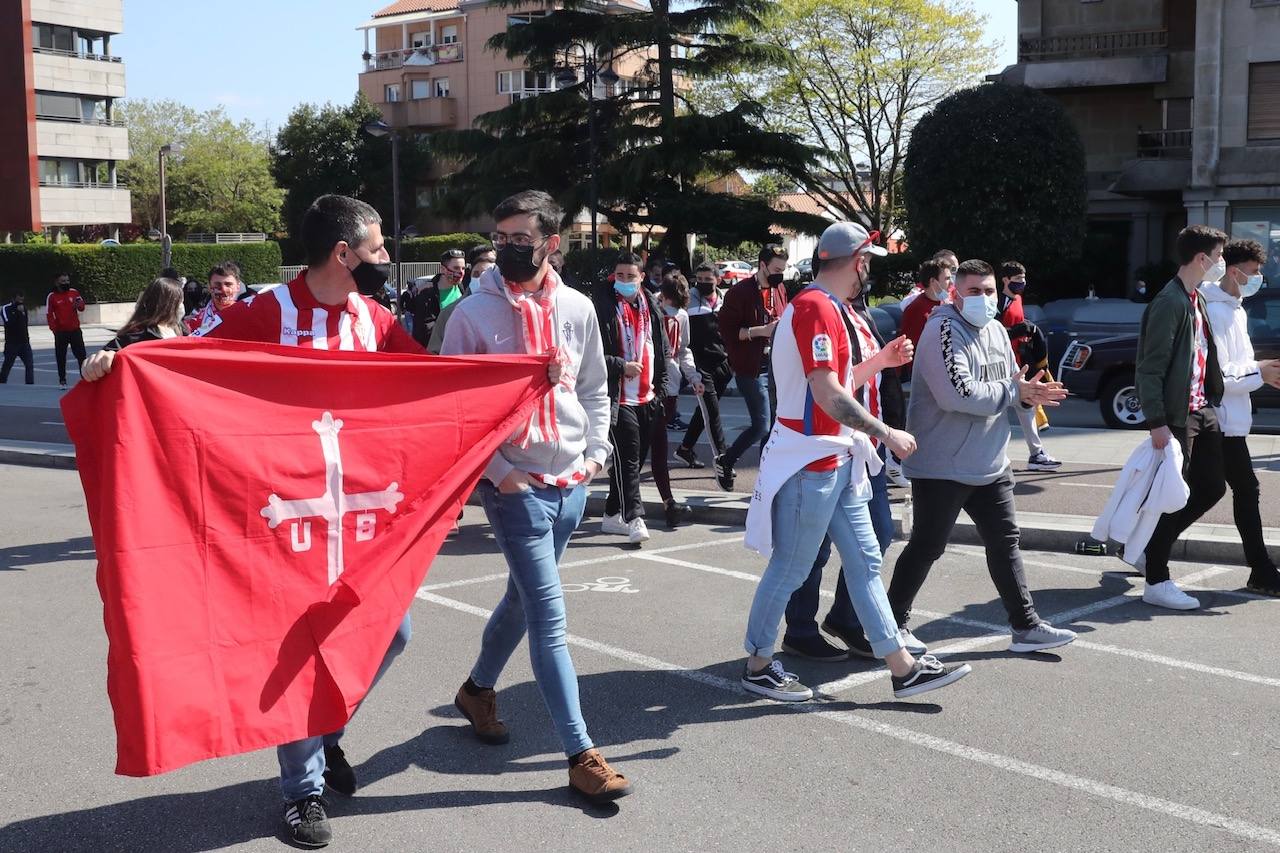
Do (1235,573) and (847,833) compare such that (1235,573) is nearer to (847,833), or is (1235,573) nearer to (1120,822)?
(1120,822)

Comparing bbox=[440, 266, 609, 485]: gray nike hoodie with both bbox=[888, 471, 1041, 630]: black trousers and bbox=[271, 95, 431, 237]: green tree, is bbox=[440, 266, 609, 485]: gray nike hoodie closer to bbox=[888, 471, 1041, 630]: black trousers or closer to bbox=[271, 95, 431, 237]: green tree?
bbox=[888, 471, 1041, 630]: black trousers

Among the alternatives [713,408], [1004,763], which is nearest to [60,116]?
[713,408]

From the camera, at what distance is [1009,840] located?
4062mm

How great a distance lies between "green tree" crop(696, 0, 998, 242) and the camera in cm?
3916

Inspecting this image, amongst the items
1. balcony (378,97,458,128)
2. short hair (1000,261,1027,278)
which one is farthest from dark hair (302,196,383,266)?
balcony (378,97,458,128)

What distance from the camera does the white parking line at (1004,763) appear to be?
13.7 ft

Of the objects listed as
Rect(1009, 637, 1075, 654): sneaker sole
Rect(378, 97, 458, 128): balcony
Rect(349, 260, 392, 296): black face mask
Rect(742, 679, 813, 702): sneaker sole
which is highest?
Rect(378, 97, 458, 128): balcony

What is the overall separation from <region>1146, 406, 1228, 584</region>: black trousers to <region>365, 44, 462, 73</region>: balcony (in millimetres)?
71221

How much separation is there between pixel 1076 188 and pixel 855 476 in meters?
25.9

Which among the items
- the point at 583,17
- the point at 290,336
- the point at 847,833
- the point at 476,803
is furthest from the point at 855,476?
the point at 583,17

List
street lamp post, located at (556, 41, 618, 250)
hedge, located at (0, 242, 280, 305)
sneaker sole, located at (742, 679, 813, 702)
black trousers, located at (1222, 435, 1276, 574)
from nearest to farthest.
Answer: sneaker sole, located at (742, 679, 813, 702)
black trousers, located at (1222, 435, 1276, 574)
street lamp post, located at (556, 41, 618, 250)
hedge, located at (0, 242, 280, 305)

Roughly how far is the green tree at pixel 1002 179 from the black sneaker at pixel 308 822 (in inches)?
1029

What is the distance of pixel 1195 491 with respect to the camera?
23.4 feet

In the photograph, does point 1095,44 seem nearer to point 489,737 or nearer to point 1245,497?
point 1245,497
